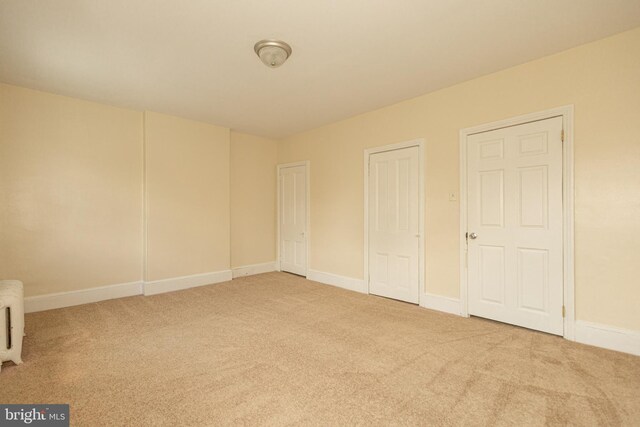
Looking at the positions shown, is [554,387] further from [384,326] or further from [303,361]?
[303,361]

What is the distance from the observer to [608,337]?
8.40ft

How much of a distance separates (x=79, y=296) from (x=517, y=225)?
216 inches

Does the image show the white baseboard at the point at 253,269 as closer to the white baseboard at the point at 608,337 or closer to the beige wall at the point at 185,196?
the beige wall at the point at 185,196

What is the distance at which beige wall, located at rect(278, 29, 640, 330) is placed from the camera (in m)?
2.49

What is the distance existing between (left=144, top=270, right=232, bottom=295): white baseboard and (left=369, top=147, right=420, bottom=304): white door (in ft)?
8.69

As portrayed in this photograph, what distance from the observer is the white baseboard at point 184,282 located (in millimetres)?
4410

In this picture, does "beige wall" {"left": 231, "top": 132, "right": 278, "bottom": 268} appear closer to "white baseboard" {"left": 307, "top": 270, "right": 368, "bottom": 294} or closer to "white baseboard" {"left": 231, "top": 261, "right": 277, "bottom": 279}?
"white baseboard" {"left": 231, "top": 261, "right": 277, "bottom": 279}

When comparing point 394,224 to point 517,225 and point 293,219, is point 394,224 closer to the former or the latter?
point 517,225

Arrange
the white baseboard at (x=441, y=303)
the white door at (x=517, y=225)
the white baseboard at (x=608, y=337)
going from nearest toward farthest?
1. the white baseboard at (x=608, y=337)
2. the white door at (x=517, y=225)
3. the white baseboard at (x=441, y=303)

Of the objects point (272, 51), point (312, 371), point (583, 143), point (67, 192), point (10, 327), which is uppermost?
point (272, 51)

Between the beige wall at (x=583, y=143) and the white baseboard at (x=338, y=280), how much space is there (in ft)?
3.68

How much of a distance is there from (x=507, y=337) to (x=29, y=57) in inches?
213

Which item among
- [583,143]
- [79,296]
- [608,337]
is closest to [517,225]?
[583,143]

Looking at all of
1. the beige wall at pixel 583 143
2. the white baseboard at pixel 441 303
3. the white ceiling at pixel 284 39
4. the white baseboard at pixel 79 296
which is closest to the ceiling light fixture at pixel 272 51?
the white ceiling at pixel 284 39
